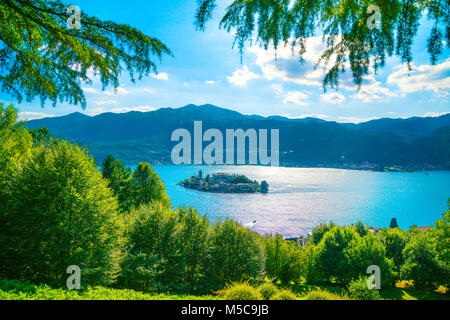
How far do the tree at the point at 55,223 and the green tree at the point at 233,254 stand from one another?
336 inches

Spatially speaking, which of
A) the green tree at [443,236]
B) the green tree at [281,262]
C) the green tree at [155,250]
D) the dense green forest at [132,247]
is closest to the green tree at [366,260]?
the dense green forest at [132,247]

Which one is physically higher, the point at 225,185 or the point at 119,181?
the point at 119,181

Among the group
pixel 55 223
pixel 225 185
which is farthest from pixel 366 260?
pixel 225 185

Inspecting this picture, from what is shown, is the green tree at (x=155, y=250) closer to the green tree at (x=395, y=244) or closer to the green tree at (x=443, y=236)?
the green tree at (x=443, y=236)

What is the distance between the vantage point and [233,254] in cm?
1866

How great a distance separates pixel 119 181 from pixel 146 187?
3.84 meters

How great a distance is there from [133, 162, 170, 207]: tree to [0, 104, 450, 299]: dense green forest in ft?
0.86

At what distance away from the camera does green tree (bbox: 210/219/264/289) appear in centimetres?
1822

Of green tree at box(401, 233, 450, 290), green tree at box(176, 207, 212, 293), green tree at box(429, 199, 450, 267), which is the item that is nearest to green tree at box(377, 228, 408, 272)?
green tree at box(401, 233, 450, 290)

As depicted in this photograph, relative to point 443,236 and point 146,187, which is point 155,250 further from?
point 443,236

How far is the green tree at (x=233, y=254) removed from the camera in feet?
59.8
